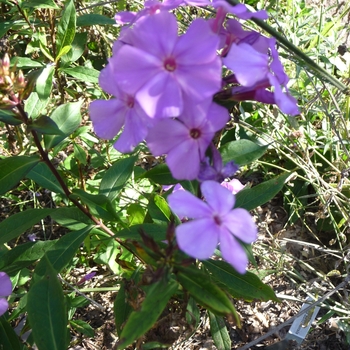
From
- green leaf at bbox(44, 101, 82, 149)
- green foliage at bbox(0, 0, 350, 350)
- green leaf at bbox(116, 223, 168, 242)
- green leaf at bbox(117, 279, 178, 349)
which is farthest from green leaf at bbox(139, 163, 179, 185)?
green leaf at bbox(117, 279, 178, 349)

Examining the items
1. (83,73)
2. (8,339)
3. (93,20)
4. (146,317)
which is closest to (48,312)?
(8,339)

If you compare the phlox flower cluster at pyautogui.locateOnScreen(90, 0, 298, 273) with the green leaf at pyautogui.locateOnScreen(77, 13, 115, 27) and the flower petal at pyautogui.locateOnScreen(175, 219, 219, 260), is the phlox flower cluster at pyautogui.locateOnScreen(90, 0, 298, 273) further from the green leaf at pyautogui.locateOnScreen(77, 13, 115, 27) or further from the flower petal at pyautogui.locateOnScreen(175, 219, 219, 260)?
the green leaf at pyautogui.locateOnScreen(77, 13, 115, 27)

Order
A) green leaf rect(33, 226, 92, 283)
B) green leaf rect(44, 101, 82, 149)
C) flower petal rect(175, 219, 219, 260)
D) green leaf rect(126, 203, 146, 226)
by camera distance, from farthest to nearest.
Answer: green leaf rect(126, 203, 146, 226)
green leaf rect(44, 101, 82, 149)
green leaf rect(33, 226, 92, 283)
flower petal rect(175, 219, 219, 260)

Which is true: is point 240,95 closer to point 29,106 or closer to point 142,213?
point 142,213

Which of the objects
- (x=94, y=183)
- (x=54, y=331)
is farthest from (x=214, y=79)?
(x=94, y=183)

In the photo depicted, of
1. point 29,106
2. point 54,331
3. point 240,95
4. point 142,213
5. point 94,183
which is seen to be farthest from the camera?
point 94,183
